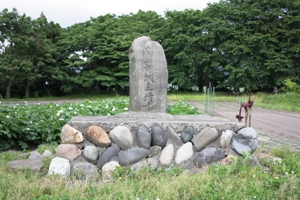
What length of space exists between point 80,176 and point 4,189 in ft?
3.02

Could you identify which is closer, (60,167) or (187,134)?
(60,167)

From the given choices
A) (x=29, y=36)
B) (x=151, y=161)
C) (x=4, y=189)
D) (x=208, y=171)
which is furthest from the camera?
(x=29, y=36)

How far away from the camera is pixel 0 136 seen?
5414mm

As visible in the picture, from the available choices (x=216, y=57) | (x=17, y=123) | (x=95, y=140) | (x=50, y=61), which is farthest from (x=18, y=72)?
(x=95, y=140)

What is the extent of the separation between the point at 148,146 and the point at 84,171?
34.1 inches

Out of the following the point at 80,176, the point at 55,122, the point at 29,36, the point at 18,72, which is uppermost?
the point at 29,36

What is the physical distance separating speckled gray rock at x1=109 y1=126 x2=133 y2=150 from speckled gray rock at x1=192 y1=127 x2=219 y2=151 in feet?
2.87

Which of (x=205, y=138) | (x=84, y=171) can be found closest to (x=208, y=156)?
(x=205, y=138)

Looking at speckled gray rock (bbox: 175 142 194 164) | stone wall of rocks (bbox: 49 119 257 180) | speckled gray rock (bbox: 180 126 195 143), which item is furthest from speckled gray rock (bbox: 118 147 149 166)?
speckled gray rock (bbox: 180 126 195 143)

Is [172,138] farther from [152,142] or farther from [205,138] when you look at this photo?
[205,138]

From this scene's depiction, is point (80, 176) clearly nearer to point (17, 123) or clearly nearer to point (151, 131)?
point (151, 131)

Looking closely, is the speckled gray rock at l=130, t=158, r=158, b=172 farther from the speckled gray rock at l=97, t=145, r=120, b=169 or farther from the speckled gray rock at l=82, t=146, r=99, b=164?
the speckled gray rock at l=82, t=146, r=99, b=164

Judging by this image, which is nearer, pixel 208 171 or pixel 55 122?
pixel 208 171

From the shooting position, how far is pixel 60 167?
368 centimetres
